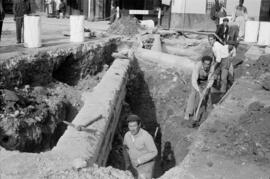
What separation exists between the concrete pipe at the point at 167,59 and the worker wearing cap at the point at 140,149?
6026mm

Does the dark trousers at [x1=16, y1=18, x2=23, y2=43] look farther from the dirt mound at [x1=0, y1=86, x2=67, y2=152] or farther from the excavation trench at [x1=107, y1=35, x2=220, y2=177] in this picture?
the excavation trench at [x1=107, y1=35, x2=220, y2=177]

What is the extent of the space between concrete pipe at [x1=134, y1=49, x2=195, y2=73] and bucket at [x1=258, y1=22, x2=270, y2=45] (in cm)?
644

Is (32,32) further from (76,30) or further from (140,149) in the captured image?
(140,149)

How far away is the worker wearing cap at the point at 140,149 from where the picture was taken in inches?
209

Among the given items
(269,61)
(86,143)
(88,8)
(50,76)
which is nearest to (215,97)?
(269,61)

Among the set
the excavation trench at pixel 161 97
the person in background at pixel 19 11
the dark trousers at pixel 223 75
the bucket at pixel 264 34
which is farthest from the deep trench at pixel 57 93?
the bucket at pixel 264 34

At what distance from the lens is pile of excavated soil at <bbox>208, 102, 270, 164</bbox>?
561 centimetres

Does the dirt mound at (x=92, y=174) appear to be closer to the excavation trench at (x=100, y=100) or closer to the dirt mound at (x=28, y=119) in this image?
the excavation trench at (x=100, y=100)

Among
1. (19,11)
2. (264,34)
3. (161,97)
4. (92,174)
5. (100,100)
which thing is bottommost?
(161,97)

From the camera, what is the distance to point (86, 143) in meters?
5.20

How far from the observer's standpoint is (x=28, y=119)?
6.98 metres

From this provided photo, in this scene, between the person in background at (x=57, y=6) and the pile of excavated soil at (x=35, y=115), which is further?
the person in background at (x=57, y=6)

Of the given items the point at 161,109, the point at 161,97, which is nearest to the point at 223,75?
the point at 161,97

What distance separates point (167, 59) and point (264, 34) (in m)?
6.88
